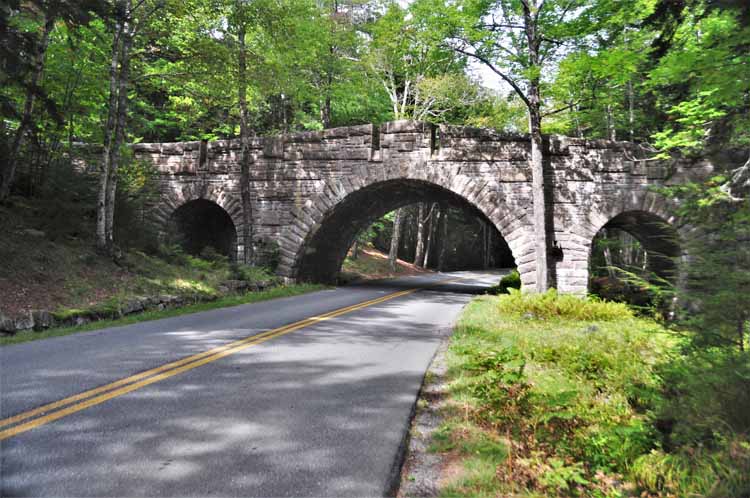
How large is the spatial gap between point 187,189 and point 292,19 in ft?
25.4

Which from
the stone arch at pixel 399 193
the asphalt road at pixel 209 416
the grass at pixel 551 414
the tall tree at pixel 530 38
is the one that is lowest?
the grass at pixel 551 414

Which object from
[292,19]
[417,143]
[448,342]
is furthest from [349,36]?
[448,342]

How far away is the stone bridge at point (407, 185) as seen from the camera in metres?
13.9

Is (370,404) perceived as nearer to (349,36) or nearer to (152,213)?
(152,213)

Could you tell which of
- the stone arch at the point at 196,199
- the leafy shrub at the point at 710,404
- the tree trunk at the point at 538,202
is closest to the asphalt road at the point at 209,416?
the leafy shrub at the point at 710,404

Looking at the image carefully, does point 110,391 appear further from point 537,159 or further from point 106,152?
point 537,159

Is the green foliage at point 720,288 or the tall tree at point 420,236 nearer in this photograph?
the green foliage at point 720,288

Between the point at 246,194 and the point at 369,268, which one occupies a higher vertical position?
the point at 246,194

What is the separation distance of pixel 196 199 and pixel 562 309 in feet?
46.8

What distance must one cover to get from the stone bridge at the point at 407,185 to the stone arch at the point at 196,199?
4 cm

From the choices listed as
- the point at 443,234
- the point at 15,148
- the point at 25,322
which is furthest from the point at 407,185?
the point at 443,234

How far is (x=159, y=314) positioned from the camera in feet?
29.2

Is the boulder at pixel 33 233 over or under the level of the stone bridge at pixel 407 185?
under

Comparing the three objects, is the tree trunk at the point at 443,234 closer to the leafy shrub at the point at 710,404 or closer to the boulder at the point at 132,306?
the boulder at the point at 132,306
